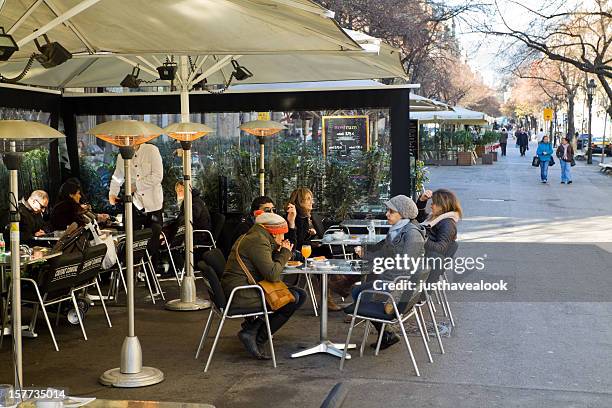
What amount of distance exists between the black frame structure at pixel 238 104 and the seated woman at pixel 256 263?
5.91 m

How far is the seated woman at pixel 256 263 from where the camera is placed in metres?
7.88

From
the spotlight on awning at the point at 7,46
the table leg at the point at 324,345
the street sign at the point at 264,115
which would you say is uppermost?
the spotlight on awning at the point at 7,46

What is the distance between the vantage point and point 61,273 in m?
8.55

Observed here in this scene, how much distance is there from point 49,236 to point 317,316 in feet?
11.0

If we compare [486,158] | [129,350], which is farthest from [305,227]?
[486,158]

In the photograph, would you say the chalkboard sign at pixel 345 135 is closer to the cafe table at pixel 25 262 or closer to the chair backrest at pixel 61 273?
the cafe table at pixel 25 262

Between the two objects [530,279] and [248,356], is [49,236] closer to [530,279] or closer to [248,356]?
[248,356]

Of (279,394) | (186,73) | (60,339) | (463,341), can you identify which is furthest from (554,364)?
(186,73)

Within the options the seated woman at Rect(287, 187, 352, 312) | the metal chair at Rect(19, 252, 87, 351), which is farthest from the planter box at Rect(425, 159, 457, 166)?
the metal chair at Rect(19, 252, 87, 351)

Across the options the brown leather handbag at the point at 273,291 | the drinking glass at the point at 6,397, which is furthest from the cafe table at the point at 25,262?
the drinking glass at the point at 6,397

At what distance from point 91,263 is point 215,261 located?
1603mm

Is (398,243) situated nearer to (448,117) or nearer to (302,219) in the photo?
(302,219)

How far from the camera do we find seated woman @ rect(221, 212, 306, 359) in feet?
25.9

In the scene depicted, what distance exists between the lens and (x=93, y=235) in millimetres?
10195
